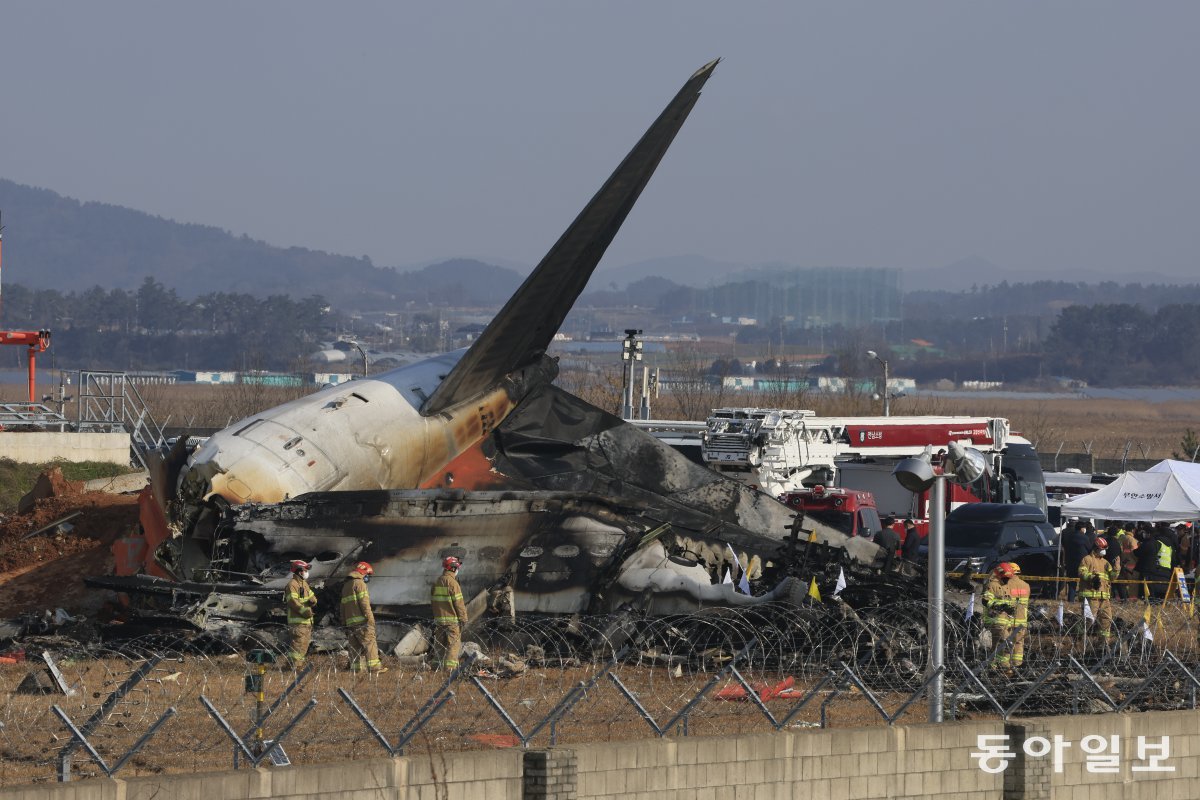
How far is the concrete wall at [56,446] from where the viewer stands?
48000 mm

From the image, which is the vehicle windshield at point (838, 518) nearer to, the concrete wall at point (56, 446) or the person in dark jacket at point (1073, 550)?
the person in dark jacket at point (1073, 550)

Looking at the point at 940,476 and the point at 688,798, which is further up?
the point at 940,476

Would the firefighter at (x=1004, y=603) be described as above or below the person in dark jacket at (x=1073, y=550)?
above

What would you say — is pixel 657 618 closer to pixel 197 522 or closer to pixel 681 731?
pixel 197 522

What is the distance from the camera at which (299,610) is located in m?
20.7

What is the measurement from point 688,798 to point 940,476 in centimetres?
512

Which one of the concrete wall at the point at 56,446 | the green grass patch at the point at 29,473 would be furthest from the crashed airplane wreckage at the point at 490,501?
the concrete wall at the point at 56,446

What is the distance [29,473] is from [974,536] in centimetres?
2802

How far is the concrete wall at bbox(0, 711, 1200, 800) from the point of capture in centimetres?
1240

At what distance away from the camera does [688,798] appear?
45.8 feet

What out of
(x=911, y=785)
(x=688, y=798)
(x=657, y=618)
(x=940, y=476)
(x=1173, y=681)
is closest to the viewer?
(x=688, y=798)

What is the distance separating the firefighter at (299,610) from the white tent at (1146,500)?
21.6 metres

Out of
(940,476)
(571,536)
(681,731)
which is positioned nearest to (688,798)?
(681,731)

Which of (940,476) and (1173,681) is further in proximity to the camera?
(1173,681)
